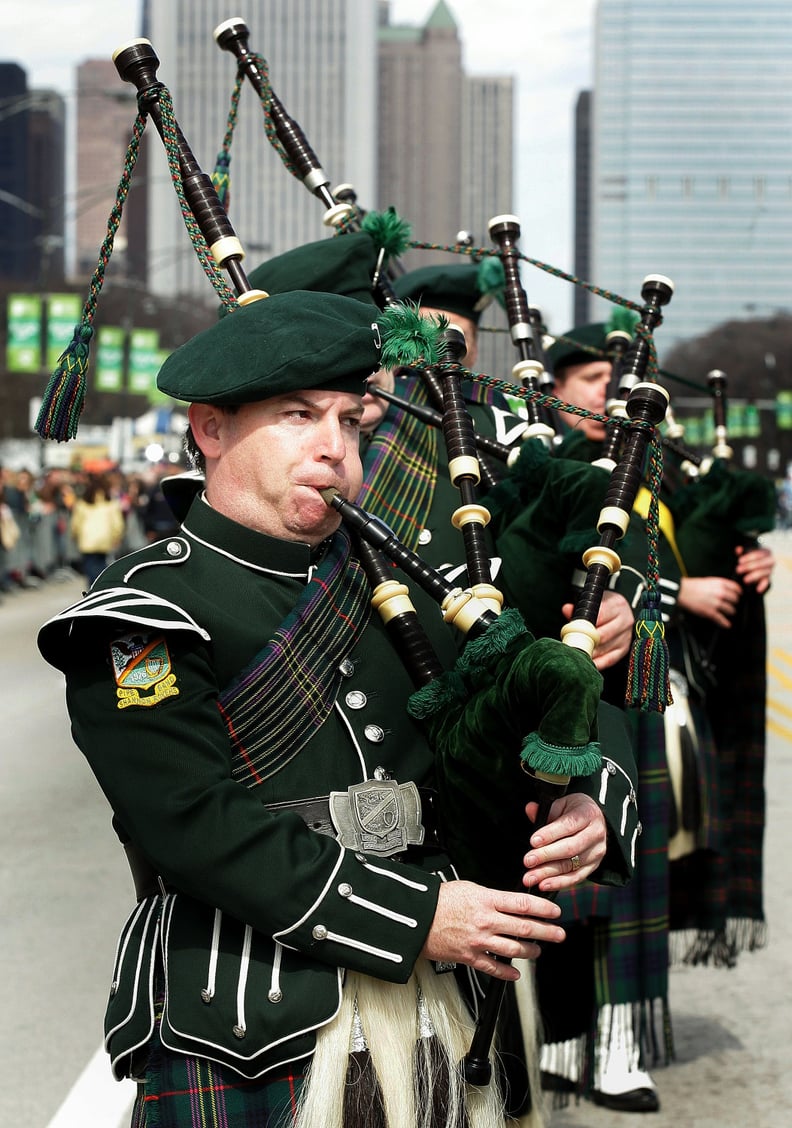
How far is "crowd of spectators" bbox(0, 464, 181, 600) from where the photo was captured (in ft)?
61.8

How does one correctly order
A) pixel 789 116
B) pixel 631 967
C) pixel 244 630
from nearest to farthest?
pixel 244 630 → pixel 631 967 → pixel 789 116

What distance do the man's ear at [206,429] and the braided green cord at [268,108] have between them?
41.5 inches

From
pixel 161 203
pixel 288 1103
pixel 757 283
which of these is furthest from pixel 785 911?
pixel 161 203

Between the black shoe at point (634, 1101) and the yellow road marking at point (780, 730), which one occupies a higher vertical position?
the black shoe at point (634, 1101)

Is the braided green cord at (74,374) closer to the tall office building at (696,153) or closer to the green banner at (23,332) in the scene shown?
the green banner at (23,332)

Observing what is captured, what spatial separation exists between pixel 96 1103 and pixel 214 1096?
100 inches

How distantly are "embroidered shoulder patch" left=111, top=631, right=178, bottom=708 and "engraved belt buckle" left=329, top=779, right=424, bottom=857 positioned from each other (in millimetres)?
302

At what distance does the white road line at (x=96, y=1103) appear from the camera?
4.17 meters

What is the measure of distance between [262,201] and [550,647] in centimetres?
17661

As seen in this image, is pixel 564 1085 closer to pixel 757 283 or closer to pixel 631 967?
pixel 631 967

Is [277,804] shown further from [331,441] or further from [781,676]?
[781,676]

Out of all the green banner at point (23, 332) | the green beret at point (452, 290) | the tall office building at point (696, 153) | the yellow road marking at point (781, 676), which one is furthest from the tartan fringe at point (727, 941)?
the tall office building at point (696, 153)

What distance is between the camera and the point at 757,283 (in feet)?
361

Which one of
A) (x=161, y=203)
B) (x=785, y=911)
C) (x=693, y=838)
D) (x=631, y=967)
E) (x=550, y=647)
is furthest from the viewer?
(x=161, y=203)
